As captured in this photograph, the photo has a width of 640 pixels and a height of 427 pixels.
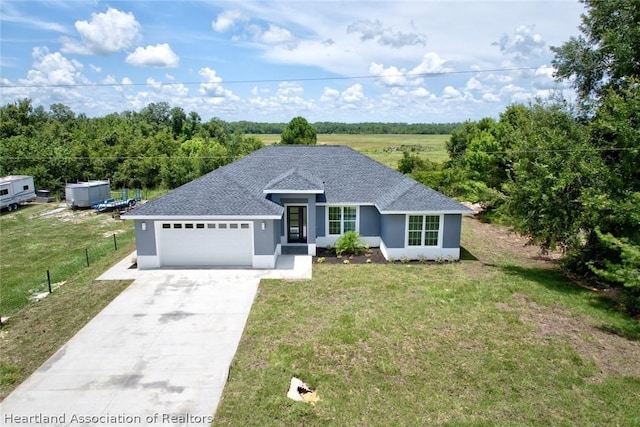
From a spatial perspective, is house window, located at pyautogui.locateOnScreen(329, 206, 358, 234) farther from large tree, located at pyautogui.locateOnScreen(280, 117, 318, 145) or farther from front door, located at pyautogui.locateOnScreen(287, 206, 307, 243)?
large tree, located at pyautogui.locateOnScreen(280, 117, 318, 145)

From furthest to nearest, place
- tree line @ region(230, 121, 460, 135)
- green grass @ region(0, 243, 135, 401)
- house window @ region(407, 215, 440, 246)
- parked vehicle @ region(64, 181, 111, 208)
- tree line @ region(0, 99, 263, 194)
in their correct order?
tree line @ region(230, 121, 460, 135) < tree line @ region(0, 99, 263, 194) < parked vehicle @ region(64, 181, 111, 208) < house window @ region(407, 215, 440, 246) < green grass @ region(0, 243, 135, 401)

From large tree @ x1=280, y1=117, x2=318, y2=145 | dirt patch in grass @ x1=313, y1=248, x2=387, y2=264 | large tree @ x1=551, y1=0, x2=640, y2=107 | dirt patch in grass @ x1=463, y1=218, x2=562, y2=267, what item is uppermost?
large tree @ x1=551, y1=0, x2=640, y2=107

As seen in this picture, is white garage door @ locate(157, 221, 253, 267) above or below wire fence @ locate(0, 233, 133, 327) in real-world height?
above

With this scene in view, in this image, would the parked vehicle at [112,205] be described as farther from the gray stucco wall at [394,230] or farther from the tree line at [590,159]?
the tree line at [590,159]

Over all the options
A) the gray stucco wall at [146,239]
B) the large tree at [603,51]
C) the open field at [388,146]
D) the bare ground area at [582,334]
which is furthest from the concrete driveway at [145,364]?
the open field at [388,146]

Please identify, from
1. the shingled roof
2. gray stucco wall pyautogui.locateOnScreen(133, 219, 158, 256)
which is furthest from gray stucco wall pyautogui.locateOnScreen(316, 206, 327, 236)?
gray stucco wall pyautogui.locateOnScreen(133, 219, 158, 256)

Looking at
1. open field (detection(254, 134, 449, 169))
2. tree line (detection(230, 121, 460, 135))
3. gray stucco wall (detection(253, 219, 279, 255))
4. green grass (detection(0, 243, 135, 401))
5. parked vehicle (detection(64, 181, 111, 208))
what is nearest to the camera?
green grass (detection(0, 243, 135, 401))
